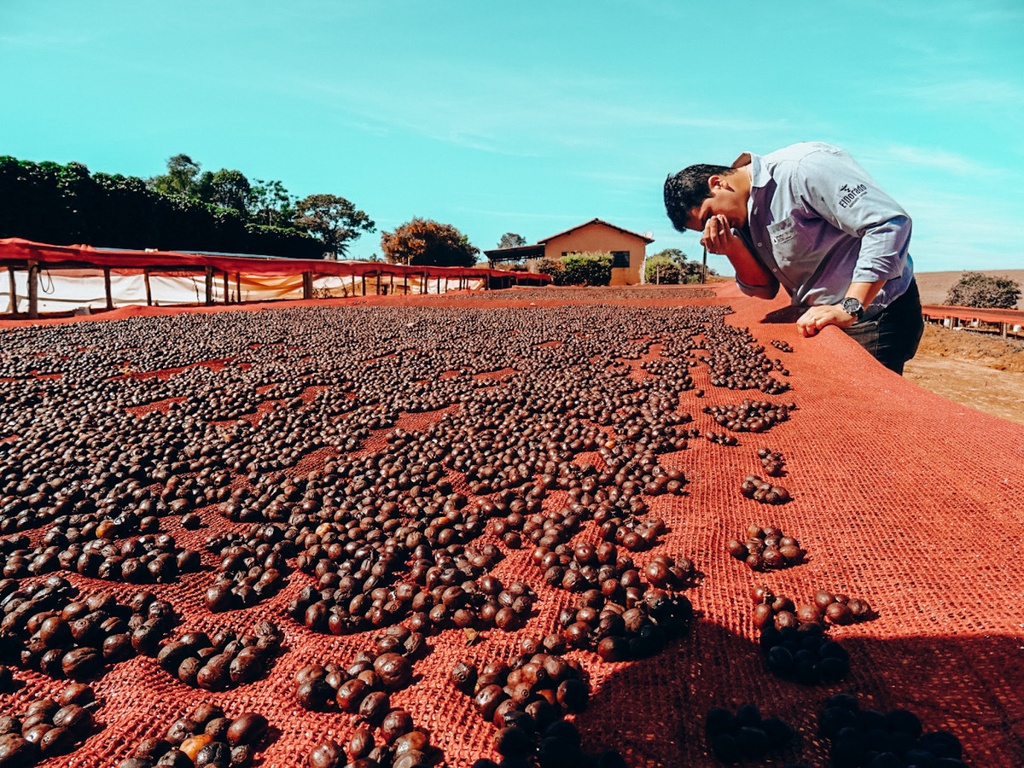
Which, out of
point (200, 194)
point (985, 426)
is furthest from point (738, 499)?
point (200, 194)

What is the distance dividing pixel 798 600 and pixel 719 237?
3825 millimetres

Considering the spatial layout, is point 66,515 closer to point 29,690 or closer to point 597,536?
point 29,690

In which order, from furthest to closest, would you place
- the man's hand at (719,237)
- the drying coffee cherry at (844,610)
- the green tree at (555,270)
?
the green tree at (555,270) → the man's hand at (719,237) → the drying coffee cherry at (844,610)

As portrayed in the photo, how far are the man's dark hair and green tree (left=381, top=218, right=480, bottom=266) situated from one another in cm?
5436

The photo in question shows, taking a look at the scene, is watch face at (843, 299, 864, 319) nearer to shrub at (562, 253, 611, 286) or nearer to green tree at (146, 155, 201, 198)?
shrub at (562, 253, 611, 286)

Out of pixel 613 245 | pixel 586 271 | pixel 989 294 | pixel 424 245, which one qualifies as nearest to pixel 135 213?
pixel 424 245

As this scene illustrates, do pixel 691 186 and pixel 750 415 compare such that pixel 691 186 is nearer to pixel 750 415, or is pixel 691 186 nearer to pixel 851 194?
pixel 851 194

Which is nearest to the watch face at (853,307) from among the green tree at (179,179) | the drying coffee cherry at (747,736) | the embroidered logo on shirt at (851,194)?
the embroidered logo on shirt at (851,194)

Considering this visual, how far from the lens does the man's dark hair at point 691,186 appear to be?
5.34 meters

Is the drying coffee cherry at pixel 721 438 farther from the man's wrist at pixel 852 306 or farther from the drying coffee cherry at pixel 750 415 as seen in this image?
the man's wrist at pixel 852 306

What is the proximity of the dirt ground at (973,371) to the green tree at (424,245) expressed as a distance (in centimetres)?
4695

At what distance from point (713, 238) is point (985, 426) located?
315 cm

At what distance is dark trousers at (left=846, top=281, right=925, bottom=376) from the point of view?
5.60 m

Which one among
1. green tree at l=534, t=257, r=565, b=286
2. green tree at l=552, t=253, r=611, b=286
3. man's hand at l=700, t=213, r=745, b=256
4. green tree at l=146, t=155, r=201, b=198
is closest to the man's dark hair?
man's hand at l=700, t=213, r=745, b=256
